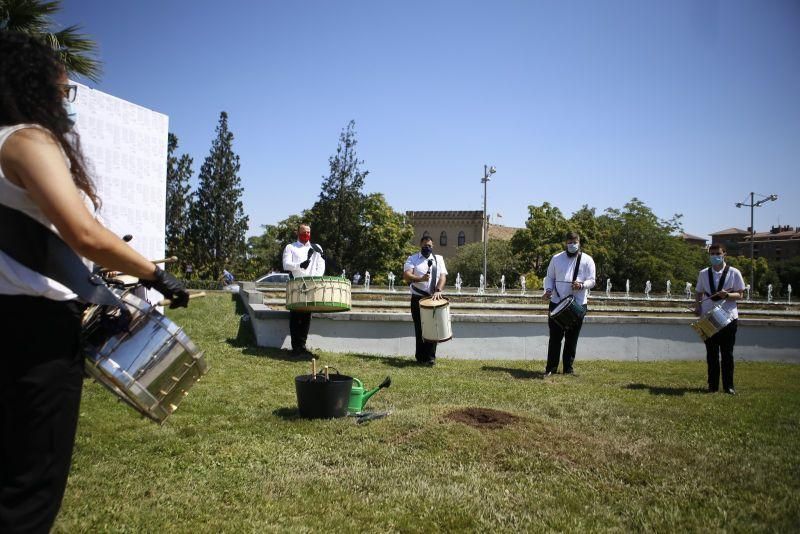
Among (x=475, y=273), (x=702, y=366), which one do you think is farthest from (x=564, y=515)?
(x=475, y=273)

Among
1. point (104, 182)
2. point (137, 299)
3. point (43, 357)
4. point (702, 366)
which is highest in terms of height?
point (104, 182)

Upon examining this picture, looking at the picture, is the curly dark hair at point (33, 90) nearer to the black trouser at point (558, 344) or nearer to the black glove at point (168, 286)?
the black glove at point (168, 286)

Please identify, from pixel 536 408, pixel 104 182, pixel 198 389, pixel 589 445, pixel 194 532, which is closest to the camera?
pixel 194 532

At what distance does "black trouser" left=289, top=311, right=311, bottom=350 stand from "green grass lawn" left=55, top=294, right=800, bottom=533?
2.72 m

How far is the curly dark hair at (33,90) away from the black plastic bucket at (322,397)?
413 cm

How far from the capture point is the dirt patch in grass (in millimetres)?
6293

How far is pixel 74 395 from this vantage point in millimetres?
2531

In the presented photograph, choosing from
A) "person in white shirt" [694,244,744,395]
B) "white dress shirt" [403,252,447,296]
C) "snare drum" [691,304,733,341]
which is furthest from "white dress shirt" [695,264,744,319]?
"white dress shirt" [403,252,447,296]

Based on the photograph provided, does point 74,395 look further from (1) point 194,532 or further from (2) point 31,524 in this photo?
(1) point 194,532

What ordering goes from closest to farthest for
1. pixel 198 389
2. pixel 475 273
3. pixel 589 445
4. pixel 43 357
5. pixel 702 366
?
1. pixel 43 357
2. pixel 589 445
3. pixel 198 389
4. pixel 702 366
5. pixel 475 273

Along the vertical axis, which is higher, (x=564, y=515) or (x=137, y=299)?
(x=137, y=299)

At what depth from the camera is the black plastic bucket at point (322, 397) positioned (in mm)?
6523

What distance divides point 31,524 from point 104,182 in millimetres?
10167

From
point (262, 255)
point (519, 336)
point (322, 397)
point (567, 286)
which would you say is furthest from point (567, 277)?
point (262, 255)
